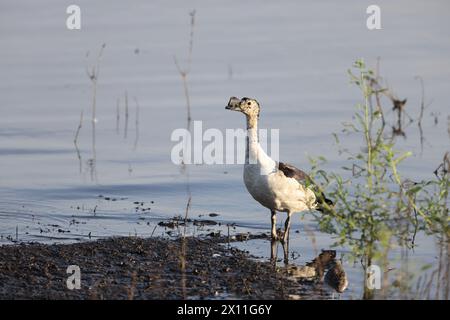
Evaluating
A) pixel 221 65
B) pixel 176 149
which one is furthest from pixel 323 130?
pixel 221 65

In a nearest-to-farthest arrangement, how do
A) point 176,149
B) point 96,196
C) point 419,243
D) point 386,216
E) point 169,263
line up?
1. point 386,216
2. point 169,263
3. point 419,243
4. point 96,196
5. point 176,149

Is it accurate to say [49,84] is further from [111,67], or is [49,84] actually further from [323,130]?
[323,130]

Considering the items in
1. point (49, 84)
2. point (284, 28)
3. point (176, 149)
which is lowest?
point (176, 149)

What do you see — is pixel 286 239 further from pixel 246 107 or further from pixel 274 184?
pixel 246 107

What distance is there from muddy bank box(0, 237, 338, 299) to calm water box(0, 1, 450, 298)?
1.97 feet

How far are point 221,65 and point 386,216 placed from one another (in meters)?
10.1

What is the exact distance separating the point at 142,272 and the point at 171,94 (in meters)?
7.86

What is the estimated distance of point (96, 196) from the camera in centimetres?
1259

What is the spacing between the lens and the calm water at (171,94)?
475 inches

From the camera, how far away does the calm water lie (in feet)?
39.6

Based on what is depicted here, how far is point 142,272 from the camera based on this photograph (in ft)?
30.7

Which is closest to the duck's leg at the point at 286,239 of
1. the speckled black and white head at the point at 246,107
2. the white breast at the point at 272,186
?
the white breast at the point at 272,186

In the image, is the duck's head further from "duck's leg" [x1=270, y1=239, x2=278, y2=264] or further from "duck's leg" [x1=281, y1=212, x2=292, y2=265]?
"duck's leg" [x1=270, y1=239, x2=278, y2=264]

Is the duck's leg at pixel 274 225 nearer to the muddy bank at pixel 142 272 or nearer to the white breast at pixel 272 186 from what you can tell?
the white breast at pixel 272 186
